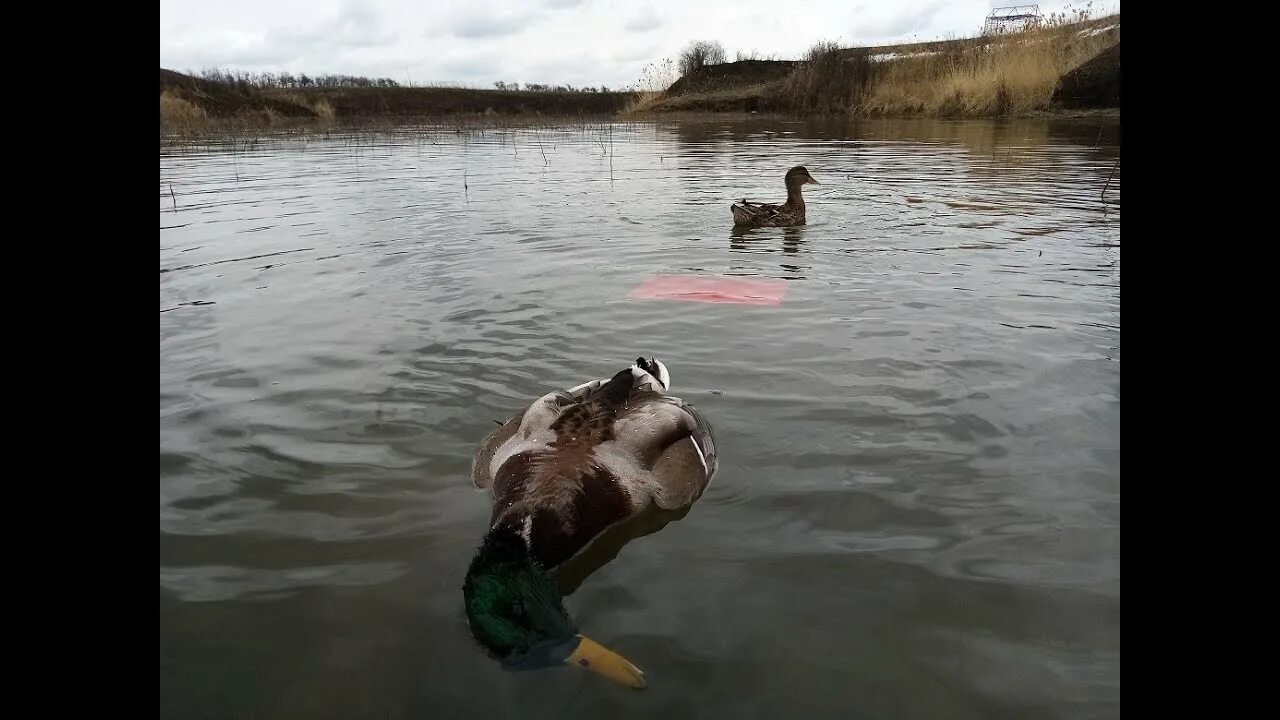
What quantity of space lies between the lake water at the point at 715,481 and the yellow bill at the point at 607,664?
0.21 ft

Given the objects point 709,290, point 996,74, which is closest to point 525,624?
point 709,290

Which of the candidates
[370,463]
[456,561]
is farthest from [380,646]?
[370,463]

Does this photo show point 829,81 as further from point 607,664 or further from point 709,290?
point 607,664

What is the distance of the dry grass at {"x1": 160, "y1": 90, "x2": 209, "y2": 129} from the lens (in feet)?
83.8

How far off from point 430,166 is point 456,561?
1371cm

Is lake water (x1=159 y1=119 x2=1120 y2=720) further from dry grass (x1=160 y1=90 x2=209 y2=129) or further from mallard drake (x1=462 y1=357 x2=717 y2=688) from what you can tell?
dry grass (x1=160 y1=90 x2=209 y2=129)

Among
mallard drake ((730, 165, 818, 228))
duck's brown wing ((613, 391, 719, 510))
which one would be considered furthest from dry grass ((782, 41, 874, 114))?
duck's brown wing ((613, 391, 719, 510))

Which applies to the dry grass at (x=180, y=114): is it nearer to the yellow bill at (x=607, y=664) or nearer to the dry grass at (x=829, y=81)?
the dry grass at (x=829, y=81)

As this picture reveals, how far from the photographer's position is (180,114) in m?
27.3

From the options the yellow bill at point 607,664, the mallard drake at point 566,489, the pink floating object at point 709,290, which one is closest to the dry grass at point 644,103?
the pink floating object at point 709,290

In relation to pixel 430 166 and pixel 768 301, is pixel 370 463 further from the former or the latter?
pixel 430 166

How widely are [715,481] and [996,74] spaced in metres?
24.7
